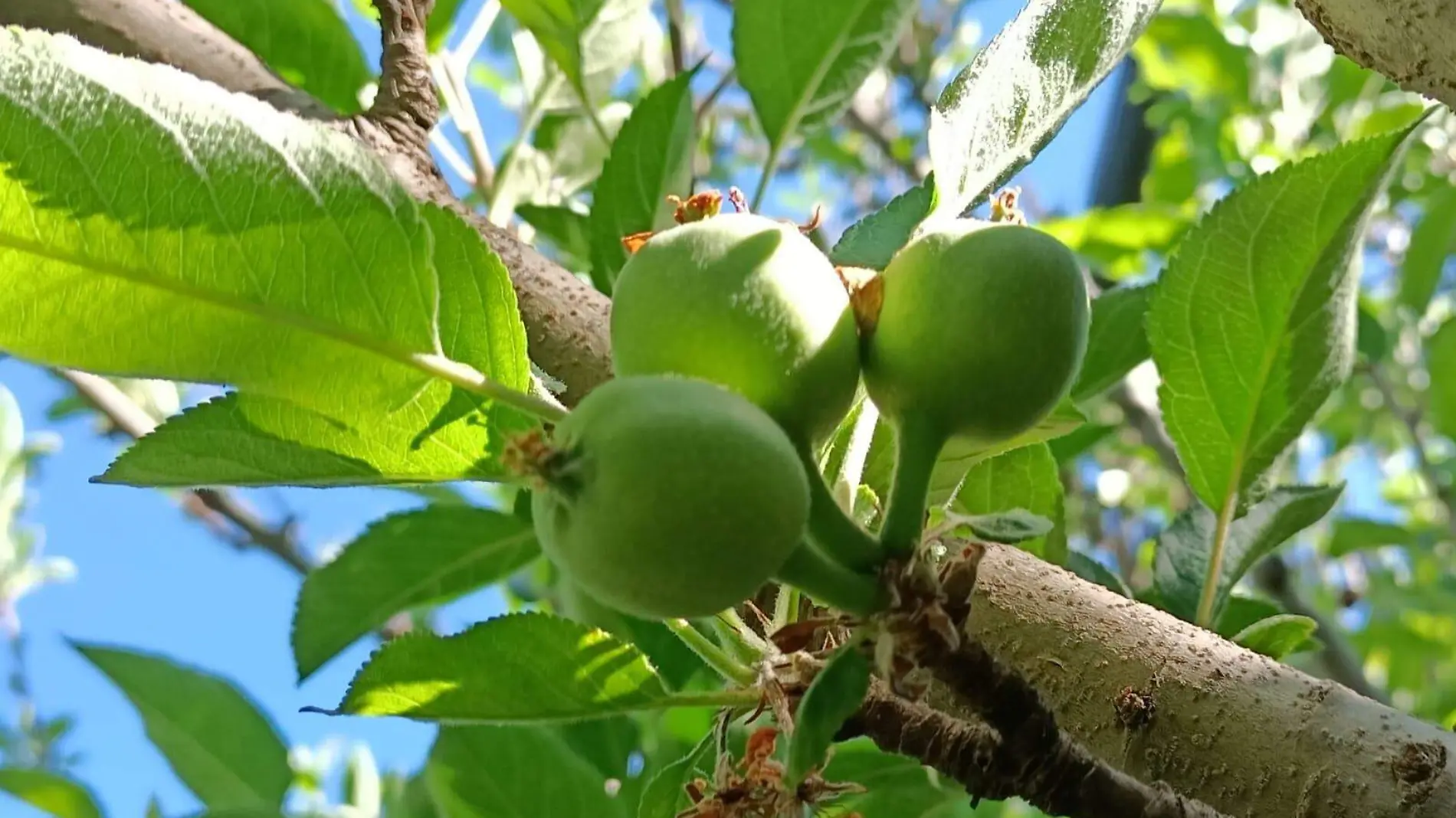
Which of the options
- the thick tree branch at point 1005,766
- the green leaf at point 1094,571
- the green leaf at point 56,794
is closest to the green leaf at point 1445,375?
the green leaf at point 1094,571

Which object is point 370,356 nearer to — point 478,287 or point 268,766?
point 478,287

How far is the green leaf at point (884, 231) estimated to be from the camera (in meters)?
0.88

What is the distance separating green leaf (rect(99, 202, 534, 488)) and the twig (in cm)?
44

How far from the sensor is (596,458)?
0.55 m

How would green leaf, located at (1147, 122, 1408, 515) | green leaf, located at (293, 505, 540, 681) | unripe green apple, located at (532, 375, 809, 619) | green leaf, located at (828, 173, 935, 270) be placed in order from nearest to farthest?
unripe green apple, located at (532, 375, 809, 619), green leaf, located at (828, 173, 935, 270), green leaf, located at (1147, 122, 1408, 515), green leaf, located at (293, 505, 540, 681)

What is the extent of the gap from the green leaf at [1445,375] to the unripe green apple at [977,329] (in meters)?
1.86

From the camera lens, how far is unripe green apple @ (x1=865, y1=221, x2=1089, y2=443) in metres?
0.65

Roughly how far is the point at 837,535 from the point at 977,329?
0.44ft

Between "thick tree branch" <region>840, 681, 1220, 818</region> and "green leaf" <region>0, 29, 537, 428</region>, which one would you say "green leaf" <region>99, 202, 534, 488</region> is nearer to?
"green leaf" <region>0, 29, 537, 428</region>

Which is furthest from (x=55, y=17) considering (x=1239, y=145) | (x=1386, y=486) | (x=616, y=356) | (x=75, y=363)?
(x=1386, y=486)

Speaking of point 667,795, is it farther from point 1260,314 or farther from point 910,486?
point 1260,314

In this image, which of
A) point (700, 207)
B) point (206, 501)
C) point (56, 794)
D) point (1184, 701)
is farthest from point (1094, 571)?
point (206, 501)

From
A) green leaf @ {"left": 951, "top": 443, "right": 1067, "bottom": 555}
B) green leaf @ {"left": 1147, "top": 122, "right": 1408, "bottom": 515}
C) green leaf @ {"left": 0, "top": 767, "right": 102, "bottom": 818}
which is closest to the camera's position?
green leaf @ {"left": 1147, "top": 122, "right": 1408, "bottom": 515}

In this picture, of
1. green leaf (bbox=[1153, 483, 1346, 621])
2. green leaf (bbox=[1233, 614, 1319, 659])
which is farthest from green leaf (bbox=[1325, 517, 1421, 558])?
green leaf (bbox=[1233, 614, 1319, 659])
